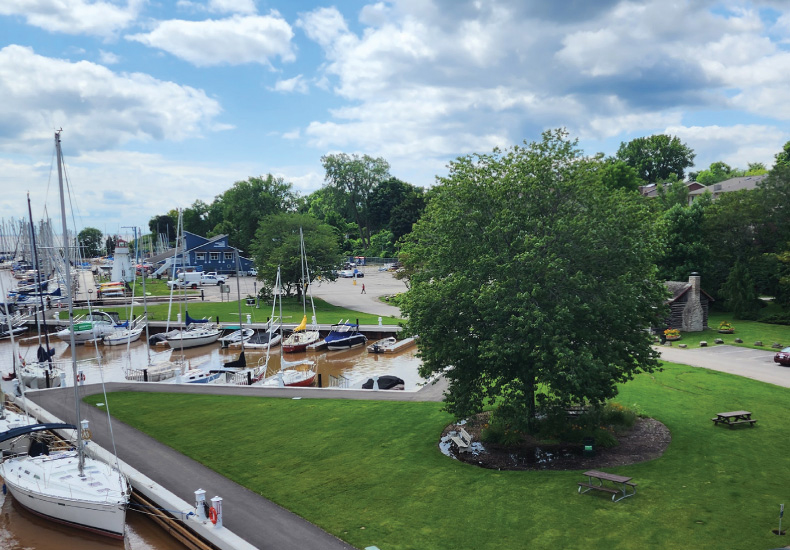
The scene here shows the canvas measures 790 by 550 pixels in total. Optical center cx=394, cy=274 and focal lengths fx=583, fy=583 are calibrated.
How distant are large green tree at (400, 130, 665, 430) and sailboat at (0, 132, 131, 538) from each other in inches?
464

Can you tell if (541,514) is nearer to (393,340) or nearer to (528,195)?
(528,195)

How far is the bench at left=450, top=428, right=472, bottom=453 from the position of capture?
2220 cm

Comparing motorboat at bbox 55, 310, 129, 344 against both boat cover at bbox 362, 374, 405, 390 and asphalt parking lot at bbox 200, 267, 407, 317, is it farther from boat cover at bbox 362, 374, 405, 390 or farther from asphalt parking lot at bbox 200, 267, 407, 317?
boat cover at bbox 362, 374, 405, 390

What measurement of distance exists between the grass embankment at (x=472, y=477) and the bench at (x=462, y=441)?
0.96m

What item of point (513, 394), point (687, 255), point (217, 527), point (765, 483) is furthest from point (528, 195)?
point (687, 255)

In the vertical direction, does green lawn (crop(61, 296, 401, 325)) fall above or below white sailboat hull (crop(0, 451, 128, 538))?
above

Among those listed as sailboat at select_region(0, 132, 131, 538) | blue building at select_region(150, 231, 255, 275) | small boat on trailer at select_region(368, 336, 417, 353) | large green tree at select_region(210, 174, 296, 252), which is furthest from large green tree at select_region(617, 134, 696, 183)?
A: sailboat at select_region(0, 132, 131, 538)

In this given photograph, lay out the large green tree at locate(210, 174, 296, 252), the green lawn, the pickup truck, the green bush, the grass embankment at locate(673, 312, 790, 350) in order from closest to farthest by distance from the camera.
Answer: the green bush → the grass embankment at locate(673, 312, 790, 350) → the green lawn → the pickup truck → the large green tree at locate(210, 174, 296, 252)

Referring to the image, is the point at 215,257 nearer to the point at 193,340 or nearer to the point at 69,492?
the point at 193,340

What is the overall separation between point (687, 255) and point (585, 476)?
42315 millimetres

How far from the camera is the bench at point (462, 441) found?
874 inches

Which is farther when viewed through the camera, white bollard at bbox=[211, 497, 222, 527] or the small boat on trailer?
the small boat on trailer

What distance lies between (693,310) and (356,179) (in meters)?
101

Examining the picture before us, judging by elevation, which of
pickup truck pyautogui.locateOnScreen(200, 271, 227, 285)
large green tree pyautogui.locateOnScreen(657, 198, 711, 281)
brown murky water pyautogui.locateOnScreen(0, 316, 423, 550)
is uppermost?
large green tree pyautogui.locateOnScreen(657, 198, 711, 281)
